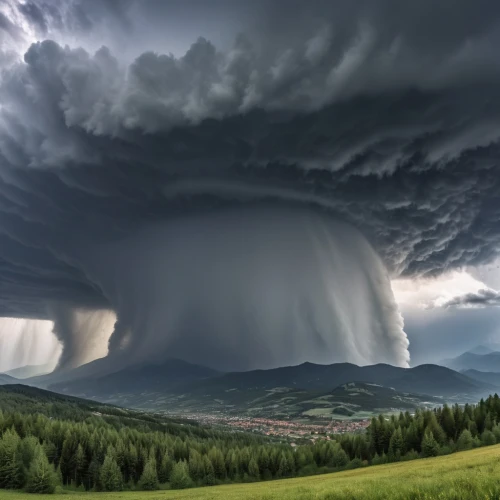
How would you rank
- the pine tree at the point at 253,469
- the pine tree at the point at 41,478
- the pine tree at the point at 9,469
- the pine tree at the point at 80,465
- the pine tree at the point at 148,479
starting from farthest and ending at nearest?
the pine tree at the point at 253,469 < the pine tree at the point at 80,465 < the pine tree at the point at 148,479 < the pine tree at the point at 9,469 < the pine tree at the point at 41,478

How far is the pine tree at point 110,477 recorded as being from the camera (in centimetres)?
12938

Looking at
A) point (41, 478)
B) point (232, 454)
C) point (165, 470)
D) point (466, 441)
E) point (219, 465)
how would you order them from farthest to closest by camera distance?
point (232, 454)
point (219, 465)
point (165, 470)
point (466, 441)
point (41, 478)

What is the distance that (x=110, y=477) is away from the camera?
130 meters

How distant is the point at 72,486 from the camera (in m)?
138

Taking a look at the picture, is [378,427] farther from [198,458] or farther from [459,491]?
[459,491]

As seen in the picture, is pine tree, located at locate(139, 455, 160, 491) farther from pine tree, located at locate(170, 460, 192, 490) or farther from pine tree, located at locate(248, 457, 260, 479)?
pine tree, located at locate(248, 457, 260, 479)

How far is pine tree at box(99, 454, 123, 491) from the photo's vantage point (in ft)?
424

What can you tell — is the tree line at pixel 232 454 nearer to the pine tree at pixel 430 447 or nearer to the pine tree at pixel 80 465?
the pine tree at pixel 430 447

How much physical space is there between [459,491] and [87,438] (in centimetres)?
16669

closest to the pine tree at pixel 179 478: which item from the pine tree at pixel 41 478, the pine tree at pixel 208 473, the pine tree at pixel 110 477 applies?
the pine tree at pixel 208 473

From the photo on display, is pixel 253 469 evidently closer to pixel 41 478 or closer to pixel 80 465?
pixel 80 465

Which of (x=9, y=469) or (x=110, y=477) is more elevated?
(x=9, y=469)

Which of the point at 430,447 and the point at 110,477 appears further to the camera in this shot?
the point at 110,477

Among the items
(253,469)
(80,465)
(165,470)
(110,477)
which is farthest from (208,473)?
(80,465)
